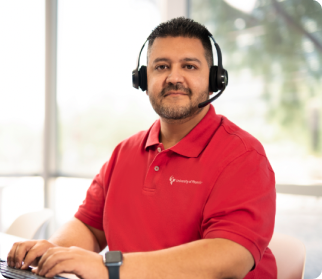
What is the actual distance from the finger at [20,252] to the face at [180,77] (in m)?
0.67

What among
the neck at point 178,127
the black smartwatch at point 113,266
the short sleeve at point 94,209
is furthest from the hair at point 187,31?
the black smartwatch at point 113,266

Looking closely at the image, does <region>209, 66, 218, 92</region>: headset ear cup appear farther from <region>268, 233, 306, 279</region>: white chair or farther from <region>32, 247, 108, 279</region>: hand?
<region>32, 247, 108, 279</region>: hand

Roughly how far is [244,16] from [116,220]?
1545 mm

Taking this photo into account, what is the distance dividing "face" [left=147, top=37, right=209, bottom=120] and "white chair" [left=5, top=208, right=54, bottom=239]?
34.1 inches

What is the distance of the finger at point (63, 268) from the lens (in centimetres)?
76

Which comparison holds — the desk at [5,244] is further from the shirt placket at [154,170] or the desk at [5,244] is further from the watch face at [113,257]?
the shirt placket at [154,170]

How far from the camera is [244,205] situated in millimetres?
908

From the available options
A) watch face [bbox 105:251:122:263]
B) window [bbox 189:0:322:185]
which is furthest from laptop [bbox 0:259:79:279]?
window [bbox 189:0:322:185]

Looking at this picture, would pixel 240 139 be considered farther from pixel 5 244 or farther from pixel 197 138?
pixel 5 244

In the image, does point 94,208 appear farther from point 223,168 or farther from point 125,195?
point 223,168

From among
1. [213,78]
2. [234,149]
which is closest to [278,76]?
[213,78]

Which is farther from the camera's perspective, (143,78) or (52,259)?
(143,78)

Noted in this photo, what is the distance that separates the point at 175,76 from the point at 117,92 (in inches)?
61.9

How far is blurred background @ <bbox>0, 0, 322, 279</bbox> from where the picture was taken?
1.79 m
